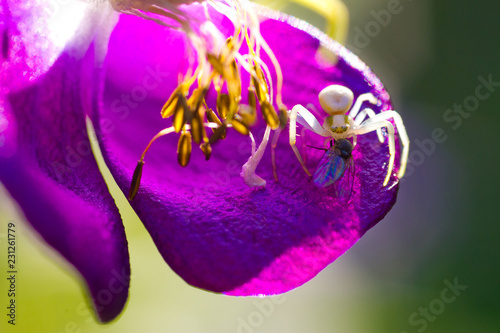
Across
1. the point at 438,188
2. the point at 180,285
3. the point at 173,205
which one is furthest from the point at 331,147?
the point at 438,188

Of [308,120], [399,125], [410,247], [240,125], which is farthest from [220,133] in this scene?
[410,247]

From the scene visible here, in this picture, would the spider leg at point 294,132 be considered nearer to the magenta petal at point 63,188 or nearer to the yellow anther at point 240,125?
the yellow anther at point 240,125

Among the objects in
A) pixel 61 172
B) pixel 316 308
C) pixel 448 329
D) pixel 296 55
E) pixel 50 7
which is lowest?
pixel 316 308

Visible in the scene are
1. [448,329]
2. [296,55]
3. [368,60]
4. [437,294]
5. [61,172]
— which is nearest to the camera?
[61,172]

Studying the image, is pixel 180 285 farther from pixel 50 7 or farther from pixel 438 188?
pixel 438 188

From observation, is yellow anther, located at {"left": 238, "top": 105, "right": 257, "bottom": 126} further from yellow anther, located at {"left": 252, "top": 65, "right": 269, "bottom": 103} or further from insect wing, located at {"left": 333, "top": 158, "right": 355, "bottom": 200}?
insect wing, located at {"left": 333, "top": 158, "right": 355, "bottom": 200}

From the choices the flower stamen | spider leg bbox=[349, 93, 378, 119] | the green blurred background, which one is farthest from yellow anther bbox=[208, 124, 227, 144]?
the green blurred background

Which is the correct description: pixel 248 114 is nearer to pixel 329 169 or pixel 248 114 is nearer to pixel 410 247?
pixel 329 169
